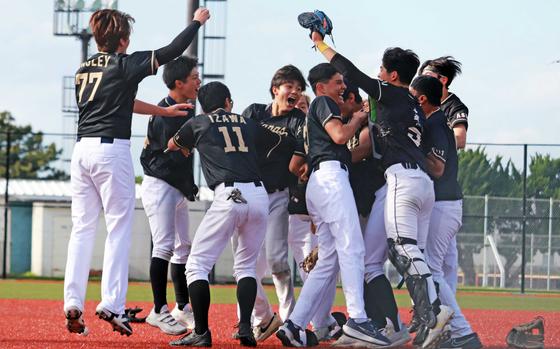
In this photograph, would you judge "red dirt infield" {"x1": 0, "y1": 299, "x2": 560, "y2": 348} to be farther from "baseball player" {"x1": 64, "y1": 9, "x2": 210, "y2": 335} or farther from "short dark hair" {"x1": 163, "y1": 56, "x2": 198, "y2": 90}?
"short dark hair" {"x1": 163, "y1": 56, "x2": 198, "y2": 90}

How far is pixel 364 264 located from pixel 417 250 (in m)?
0.60

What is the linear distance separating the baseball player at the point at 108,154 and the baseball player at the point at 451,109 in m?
2.29

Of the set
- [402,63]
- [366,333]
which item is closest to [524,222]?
[402,63]

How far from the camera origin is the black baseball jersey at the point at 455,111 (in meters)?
8.66

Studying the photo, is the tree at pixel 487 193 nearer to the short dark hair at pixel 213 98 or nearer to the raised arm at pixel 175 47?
the short dark hair at pixel 213 98

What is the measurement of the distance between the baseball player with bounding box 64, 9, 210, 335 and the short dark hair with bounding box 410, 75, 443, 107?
70.9 inches

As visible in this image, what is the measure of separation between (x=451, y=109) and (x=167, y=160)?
2.45 m

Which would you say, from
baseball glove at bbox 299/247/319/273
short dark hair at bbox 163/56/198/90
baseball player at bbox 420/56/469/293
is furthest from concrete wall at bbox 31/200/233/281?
baseball glove at bbox 299/247/319/273

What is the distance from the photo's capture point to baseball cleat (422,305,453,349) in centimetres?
707

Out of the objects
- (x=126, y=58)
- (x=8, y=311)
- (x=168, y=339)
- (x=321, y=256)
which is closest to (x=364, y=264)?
(x=321, y=256)

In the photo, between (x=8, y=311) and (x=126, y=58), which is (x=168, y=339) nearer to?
(x=126, y=58)

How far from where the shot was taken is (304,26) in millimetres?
7730

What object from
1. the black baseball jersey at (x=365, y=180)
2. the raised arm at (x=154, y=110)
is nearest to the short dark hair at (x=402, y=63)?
the black baseball jersey at (x=365, y=180)

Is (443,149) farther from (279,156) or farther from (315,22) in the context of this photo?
(279,156)
